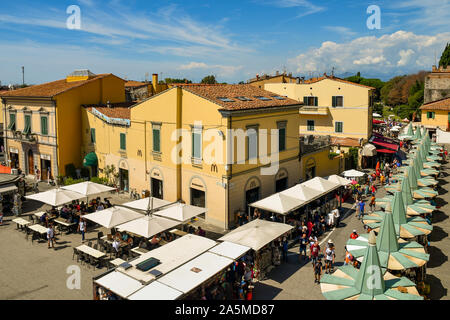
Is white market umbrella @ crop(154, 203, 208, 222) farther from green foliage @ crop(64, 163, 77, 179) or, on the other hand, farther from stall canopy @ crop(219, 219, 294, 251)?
green foliage @ crop(64, 163, 77, 179)

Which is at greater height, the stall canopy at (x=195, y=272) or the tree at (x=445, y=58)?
the tree at (x=445, y=58)

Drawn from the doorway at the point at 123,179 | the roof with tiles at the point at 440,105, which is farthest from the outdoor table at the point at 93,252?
the roof with tiles at the point at 440,105

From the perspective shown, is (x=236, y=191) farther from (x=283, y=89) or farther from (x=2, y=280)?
(x=283, y=89)

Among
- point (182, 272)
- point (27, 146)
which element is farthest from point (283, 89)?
point (182, 272)

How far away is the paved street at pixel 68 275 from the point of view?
15.2 metres

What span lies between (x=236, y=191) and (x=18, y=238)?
12.8m

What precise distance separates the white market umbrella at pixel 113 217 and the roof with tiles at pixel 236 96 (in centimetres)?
795

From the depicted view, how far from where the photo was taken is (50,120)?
105ft

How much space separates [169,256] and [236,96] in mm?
13840

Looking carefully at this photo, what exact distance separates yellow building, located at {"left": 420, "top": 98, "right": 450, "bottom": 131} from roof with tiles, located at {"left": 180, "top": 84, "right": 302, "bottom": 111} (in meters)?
36.1

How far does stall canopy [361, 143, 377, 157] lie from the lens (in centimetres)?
3775

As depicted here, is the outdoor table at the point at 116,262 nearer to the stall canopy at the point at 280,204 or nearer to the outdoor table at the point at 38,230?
the outdoor table at the point at 38,230

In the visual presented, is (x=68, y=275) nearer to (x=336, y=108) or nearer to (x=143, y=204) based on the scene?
(x=143, y=204)

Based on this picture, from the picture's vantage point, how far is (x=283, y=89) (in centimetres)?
4619
